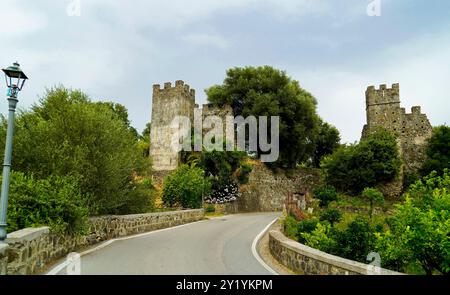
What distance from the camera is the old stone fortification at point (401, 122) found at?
41844mm

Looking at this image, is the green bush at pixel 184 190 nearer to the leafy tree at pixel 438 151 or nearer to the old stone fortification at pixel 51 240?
the old stone fortification at pixel 51 240

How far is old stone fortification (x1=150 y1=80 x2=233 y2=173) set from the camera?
4159 centimetres

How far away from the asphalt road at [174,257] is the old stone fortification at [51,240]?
2.32ft

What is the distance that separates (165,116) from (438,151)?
3045cm

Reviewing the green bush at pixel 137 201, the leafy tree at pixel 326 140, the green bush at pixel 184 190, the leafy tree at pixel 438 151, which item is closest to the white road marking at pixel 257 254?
the green bush at pixel 137 201

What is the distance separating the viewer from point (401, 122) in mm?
42312

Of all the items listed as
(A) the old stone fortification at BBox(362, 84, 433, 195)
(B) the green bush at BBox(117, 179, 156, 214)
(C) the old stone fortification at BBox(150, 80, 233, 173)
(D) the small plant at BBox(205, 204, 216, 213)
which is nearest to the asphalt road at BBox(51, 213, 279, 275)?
(B) the green bush at BBox(117, 179, 156, 214)

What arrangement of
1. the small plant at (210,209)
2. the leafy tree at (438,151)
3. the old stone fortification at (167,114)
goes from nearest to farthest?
1. the small plant at (210,209)
2. the leafy tree at (438,151)
3. the old stone fortification at (167,114)

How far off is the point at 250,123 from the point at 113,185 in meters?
25.7

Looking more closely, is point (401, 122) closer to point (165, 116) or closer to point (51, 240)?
point (165, 116)

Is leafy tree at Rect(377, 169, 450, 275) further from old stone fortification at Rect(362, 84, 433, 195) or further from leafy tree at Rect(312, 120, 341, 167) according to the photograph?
leafy tree at Rect(312, 120, 341, 167)

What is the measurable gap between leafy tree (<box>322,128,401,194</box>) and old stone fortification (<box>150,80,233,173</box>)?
12.9 m


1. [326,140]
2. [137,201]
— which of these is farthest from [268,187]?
[137,201]

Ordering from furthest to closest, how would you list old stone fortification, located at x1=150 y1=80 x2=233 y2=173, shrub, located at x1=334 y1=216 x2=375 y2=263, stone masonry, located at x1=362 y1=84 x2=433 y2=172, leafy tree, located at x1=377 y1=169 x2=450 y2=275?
stone masonry, located at x1=362 y1=84 x2=433 y2=172 < old stone fortification, located at x1=150 y1=80 x2=233 y2=173 < shrub, located at x1=334 y1=216 x2=375 y2=263 < leafy tree, located at x1=377 y1=169 x2=450 y2=275
